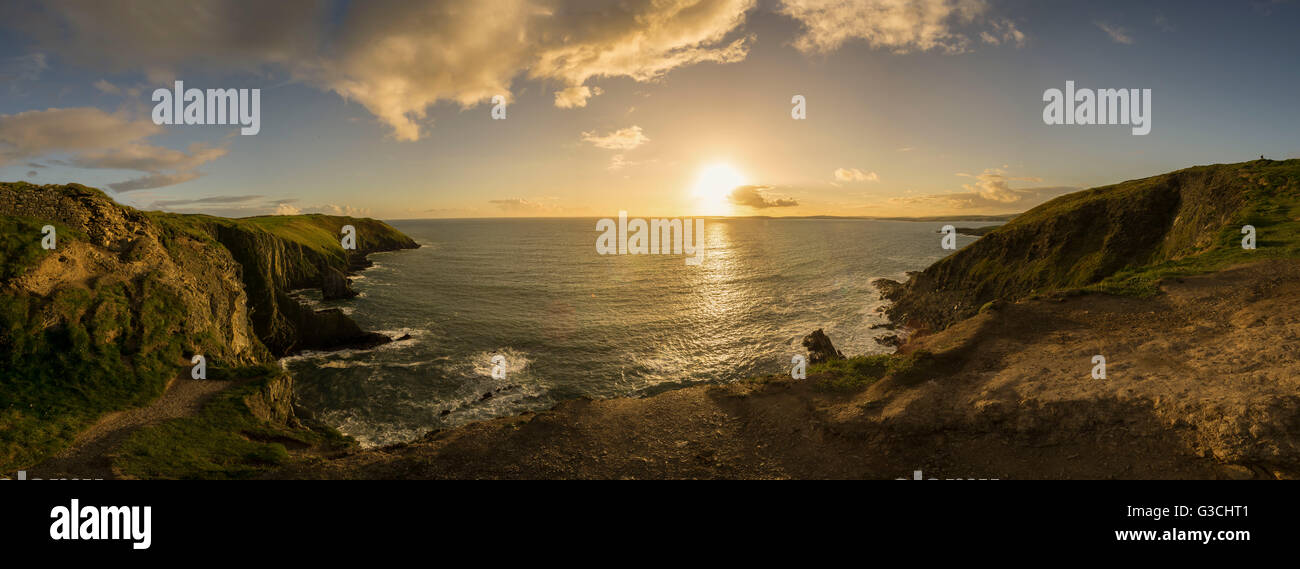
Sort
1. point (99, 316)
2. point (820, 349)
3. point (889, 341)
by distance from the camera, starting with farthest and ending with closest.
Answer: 1. point (889, 341)
2. point (820, 349)
3. point (99, 316)

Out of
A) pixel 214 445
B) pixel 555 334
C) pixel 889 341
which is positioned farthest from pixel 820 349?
pixel 214 445

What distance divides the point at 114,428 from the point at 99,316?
8814mm

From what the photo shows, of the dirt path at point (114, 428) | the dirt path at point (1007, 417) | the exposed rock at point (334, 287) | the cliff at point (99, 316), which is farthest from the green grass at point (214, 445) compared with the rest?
the exposed rock at point (334, 287)

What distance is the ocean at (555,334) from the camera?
31172mm

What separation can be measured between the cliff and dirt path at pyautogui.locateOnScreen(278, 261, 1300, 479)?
1237 cm

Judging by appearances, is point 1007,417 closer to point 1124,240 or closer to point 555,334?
point 1124,240

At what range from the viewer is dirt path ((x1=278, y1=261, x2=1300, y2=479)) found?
1052 cm

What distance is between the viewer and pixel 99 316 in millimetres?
20406

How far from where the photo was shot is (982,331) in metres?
19.2

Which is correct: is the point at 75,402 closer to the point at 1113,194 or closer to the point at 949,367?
the point at 949,367

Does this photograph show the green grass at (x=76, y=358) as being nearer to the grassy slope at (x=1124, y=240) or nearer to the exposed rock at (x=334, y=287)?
the exposed rock at (x=334, y=287)

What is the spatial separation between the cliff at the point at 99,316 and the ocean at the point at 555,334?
722 centimetres
